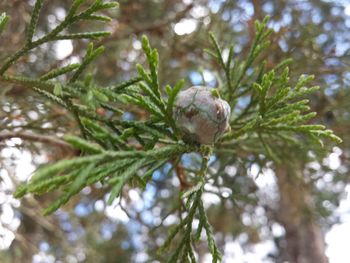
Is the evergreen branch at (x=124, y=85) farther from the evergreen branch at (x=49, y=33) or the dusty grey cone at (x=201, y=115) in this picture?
the evergreen branch at (x=49, y=33)

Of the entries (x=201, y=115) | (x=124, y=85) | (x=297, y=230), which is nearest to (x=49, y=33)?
(x=124, y=85)

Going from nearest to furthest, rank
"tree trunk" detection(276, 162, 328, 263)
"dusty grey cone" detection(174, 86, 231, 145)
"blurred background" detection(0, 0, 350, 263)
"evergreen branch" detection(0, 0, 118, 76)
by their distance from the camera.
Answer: "dusty grey cone" detection(174, 86, 231, 145), "evergreen branch" detection(0, 0, 118, 76), "blurred background" detection(0, 0, 350, 263), "tree trunk" detection(276, 162, 328, 263)

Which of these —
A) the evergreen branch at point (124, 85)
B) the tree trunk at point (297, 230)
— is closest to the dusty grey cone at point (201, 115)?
the evergreen branch at point (124, 85)

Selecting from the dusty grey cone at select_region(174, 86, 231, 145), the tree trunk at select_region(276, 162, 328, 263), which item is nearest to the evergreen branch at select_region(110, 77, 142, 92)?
the dusty grey cone at select_region(174, 86, 231, 145)

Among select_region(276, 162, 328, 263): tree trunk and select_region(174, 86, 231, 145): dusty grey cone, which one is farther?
select_region(276, 162, 328, 263): tree trunk

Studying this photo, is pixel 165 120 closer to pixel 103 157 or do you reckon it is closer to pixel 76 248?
pixel 103 157

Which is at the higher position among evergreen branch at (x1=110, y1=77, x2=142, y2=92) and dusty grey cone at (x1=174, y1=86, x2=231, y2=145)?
evergreen branch at (x1=110, y1=77, x2=142, y2=92)

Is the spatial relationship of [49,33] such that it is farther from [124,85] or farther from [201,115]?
[201,115]

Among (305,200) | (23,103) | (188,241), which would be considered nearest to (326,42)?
(305,200)

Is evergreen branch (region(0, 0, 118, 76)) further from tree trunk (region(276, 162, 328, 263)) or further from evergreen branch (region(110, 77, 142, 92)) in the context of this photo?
tree trunk (region(276, 162, 328, 263))

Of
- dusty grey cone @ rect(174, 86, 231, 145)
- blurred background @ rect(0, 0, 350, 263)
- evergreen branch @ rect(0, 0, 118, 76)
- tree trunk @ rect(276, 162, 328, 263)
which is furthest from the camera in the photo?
tree trunk @ rect(276, 162, 328, 263)
